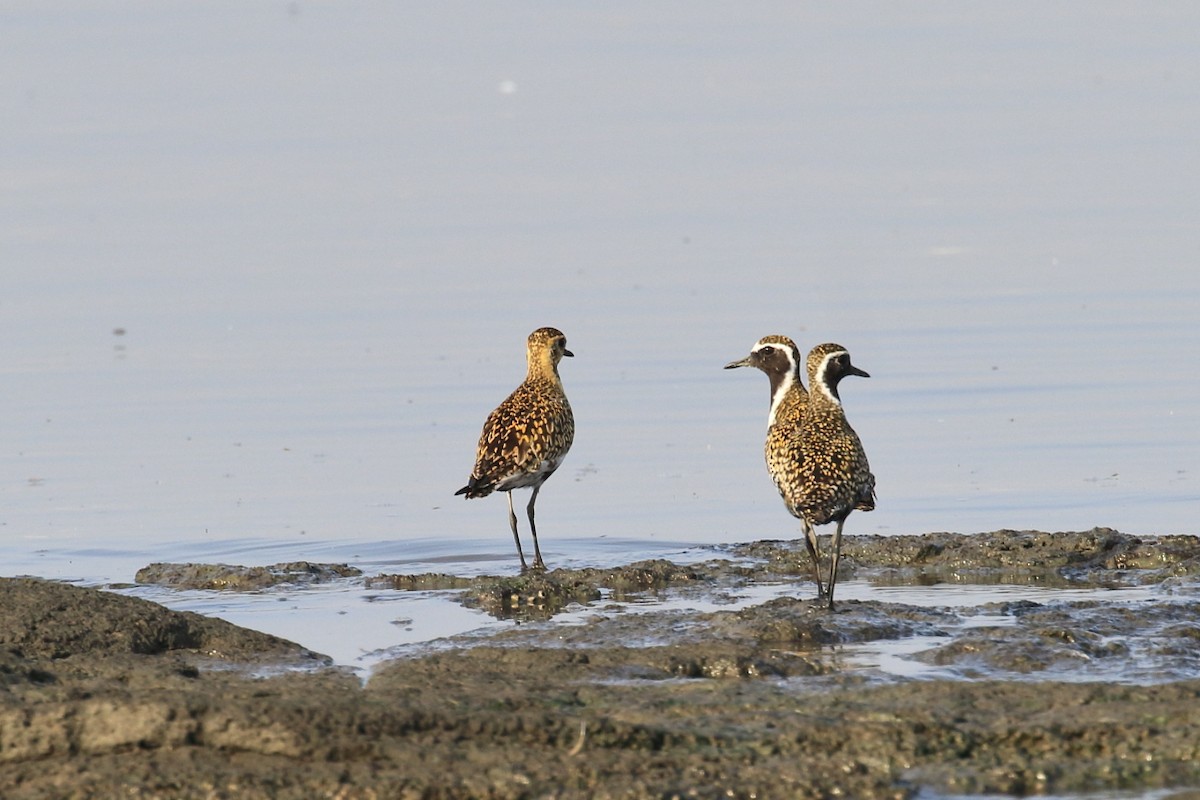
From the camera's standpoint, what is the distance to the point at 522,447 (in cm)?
1316

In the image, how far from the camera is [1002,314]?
21484 millimetres

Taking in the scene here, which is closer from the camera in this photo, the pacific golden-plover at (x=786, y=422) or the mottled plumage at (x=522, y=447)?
the pacific golden-plover at (x=786, y=422)

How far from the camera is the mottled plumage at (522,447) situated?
13.1 meters

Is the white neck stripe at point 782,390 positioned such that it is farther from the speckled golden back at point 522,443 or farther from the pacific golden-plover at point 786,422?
the speckled golden back at point 522,443

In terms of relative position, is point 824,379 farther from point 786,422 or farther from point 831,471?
point 831,471

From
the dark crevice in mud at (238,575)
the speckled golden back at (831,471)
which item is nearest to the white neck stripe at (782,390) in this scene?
the speckled golden back at (831,471)

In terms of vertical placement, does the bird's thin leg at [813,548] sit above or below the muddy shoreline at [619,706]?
above

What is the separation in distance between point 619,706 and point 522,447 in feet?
16.5

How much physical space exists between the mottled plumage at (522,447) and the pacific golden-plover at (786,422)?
1185mm

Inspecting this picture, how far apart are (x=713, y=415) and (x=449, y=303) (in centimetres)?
489

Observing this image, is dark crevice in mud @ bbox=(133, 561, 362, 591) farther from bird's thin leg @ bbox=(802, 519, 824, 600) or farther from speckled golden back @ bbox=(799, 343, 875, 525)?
speckled golden back @ bbox=(799, 343, 875, 525)

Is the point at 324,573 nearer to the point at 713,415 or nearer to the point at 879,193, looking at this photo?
the point at 713,415

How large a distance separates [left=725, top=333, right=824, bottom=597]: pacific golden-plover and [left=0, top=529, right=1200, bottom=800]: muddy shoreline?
69 centimetres

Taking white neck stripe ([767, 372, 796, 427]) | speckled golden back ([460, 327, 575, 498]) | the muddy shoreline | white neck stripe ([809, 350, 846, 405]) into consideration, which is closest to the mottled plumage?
speckled golden back ([460, 327, 575, 498])
